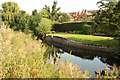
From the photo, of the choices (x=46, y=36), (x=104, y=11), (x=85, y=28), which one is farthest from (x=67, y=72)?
(x=85, y=28)

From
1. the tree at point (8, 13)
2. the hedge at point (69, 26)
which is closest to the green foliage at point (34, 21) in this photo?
the tree at point (8, 13)

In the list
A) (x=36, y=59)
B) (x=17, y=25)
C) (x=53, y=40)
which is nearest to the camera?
(x=36, y=59)

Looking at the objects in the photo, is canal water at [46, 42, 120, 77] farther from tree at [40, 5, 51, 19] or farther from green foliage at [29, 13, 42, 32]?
tree at [40, 5, 51, 19]

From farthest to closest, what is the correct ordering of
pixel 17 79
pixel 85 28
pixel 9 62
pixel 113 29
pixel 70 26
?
pixel 70 26 → pixel 85 28 → pixel 113 29 → pixel 9 62 → pixel 17 79

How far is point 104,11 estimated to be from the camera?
11875 mm

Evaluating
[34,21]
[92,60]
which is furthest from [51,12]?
[92,60]

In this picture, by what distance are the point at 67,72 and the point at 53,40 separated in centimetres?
1620

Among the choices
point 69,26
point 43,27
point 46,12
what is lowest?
point 69,26

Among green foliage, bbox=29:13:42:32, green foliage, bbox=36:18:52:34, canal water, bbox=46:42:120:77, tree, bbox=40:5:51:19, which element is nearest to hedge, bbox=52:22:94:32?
green foliage, bbox=36:18:52:34

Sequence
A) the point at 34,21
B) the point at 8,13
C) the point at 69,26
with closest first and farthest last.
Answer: the point at 8,13, the point at 34,21, the point at 69,26

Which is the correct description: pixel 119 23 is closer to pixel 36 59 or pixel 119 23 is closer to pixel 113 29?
pixel 113 29

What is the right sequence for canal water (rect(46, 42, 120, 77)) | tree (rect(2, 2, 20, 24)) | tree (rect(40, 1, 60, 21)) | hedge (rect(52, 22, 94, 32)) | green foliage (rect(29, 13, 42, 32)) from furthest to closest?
tree (rect(40, 1, 60, 21)) → hedge (rect(52, 22, 94, 32)) → green foliage (rect(29, 13, 42, 32)) → tree (rect(2, 2, 20, 24)) → canal water (rect(46, 42, 120, 77))

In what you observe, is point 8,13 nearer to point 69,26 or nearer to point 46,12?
point 69,26

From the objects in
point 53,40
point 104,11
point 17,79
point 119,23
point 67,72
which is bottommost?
point 53,40
